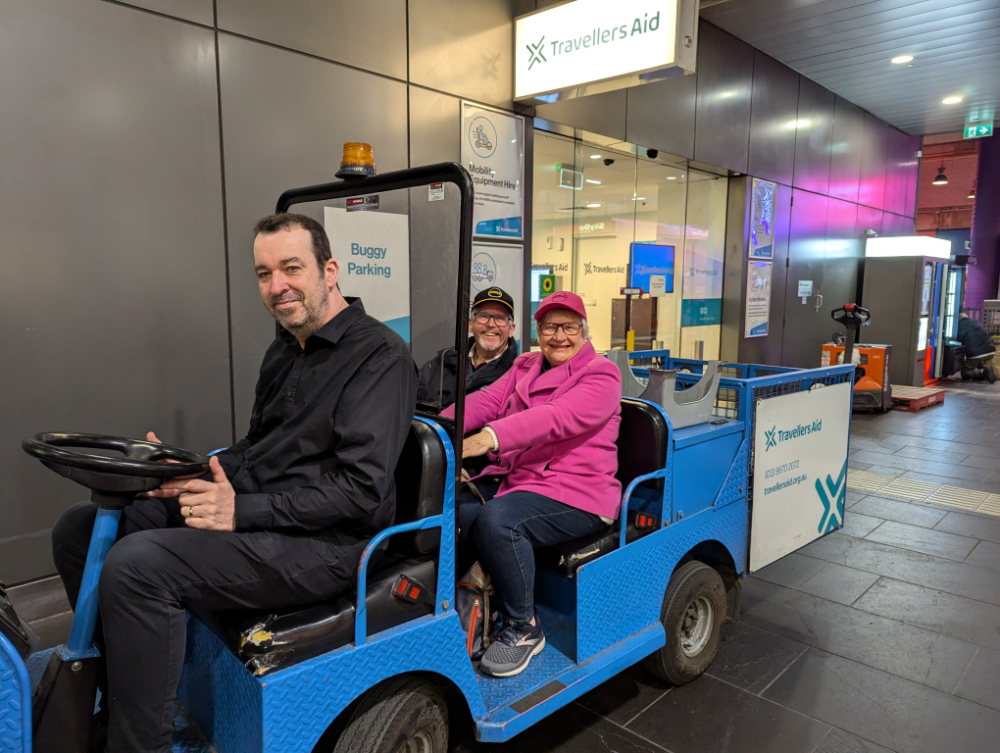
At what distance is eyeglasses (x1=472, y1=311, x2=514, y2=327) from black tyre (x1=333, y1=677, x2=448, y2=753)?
1875 millimetres

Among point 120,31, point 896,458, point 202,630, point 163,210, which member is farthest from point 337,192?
point 896,458

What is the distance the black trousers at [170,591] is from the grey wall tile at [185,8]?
3.07 meters

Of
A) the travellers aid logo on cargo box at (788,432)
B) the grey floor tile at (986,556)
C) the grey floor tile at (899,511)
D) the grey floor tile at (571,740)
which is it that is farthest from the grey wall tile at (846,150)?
the grey floor tile at (571,740)

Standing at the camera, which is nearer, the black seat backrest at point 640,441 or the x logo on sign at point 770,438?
the black seat backrest at point 640,441

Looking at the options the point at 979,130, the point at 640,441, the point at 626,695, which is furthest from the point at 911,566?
the point at 979,130

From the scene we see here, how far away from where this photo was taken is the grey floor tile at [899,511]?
15.9 feet

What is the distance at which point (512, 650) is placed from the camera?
2189 mm

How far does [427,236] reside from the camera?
206 cm

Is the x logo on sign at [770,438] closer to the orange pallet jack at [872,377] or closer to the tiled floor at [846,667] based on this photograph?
the tiled floor at [846,667]

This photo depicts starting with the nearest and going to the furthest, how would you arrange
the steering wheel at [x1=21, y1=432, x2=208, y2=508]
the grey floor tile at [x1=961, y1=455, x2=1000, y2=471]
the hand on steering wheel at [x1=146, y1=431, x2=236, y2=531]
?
the steering wheel at [x1=21, y1=432, x2=208, y2=508] → the hand on steering wheel at [x1=146, y1=431, x2=236, y2=531] → the grey floor tile at [x1=961, y1=455, x2=1000, y2=471]

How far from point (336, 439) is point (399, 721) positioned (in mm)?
783

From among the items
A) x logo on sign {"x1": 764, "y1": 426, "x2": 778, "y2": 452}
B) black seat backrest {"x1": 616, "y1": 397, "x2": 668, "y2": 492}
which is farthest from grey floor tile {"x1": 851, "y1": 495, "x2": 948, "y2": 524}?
black seat backrest {"x1": 616, "y1": 397, "x2": 668, "y2": 492}

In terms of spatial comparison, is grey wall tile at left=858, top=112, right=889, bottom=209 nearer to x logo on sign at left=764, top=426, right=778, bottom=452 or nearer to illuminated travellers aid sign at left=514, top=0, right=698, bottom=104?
illuminated travellers aid sign at left=514, top=0, right=698, bottom=104

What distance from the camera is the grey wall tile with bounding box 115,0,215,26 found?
3.39 meters
